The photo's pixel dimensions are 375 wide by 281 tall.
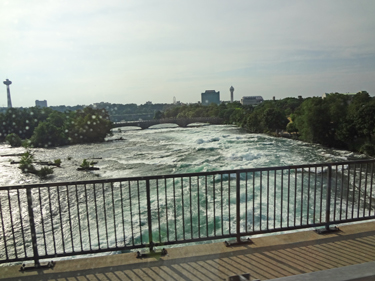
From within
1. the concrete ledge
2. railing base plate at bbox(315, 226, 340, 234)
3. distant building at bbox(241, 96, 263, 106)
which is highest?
distant building at bbox(241, 96, 263, 106)

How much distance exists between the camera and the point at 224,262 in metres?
2.96

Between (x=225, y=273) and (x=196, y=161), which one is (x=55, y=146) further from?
(x=225, y=273)

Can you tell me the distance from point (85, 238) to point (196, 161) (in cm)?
1596

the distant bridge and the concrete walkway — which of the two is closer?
the concrete walkway

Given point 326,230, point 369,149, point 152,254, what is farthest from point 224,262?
point 369,149

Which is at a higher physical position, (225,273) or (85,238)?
(225,273)

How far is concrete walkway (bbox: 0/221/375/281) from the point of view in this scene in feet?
9.17

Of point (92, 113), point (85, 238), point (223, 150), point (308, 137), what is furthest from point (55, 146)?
point (85, 238)

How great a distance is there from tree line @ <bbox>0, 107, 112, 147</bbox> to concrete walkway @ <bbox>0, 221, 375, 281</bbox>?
46272 millimetres

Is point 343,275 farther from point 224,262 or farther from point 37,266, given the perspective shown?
point 37,266

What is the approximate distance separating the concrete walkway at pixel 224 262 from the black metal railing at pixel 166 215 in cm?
15

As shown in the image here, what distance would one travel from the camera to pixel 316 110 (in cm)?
3491

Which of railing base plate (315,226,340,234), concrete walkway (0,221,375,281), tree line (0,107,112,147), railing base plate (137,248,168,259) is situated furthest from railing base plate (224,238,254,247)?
tree line (0,107,112,147)

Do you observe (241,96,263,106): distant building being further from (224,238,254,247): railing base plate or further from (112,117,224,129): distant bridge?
(224,238,254,247): railing base plate
